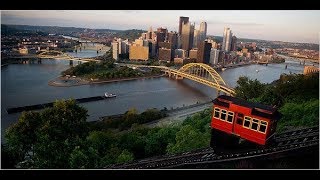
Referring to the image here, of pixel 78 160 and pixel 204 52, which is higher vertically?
pixel 204 52

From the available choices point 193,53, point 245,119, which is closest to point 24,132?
point 245,119

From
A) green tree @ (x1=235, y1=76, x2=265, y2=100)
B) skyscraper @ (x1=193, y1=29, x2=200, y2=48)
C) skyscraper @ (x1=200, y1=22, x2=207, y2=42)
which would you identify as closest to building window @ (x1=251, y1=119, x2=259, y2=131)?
skyscraper @ (x1=200, y1=22, x2=207, y2=42)

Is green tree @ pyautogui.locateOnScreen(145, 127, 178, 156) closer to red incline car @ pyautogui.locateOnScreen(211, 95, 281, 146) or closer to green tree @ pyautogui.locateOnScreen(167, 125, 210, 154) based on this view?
green tree @ pyautogui.locateOnScreen(167, 125, 210, 154)

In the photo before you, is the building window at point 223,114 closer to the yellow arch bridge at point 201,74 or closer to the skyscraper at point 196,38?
the skyscraper at point 196,38

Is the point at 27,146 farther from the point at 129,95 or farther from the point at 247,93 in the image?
the point at 247,93

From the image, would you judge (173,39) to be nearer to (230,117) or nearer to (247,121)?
(230,117)

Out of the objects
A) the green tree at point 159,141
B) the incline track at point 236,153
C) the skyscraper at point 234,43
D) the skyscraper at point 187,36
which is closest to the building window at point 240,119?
the incline track at point 236,153

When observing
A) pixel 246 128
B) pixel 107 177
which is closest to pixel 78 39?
pixel 107 177
